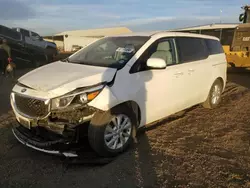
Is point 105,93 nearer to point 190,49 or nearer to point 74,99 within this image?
point 74,99

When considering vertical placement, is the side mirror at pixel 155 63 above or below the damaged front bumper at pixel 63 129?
above

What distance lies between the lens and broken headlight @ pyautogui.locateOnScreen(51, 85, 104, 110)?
3.42 metres

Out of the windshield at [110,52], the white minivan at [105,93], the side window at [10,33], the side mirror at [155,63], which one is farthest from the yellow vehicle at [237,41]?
the side window at [10,33]

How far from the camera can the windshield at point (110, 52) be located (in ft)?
13.8

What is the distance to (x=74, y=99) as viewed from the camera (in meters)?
3.45

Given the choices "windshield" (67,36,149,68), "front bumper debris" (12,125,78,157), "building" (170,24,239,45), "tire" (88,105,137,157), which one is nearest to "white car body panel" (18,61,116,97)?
"windshield" (67,36,149,68)

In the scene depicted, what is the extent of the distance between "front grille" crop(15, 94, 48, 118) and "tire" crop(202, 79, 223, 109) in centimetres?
392

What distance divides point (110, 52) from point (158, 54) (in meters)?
0.80

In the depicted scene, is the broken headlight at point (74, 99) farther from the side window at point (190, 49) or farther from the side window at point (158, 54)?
the side window at point (190, 49)

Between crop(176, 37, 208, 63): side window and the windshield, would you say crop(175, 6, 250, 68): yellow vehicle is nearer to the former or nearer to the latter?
crop(176, 37, 208, 63): side window

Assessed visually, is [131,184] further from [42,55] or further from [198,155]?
[42,55]

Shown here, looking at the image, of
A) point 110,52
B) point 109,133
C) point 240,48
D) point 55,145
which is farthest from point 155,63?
point 240,48

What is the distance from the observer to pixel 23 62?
15.1 metres

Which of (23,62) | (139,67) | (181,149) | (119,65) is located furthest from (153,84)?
(23,62)
